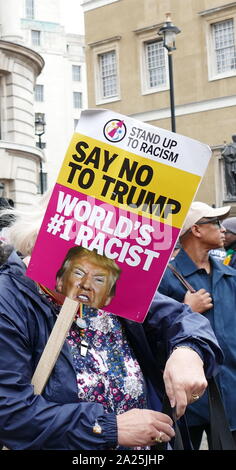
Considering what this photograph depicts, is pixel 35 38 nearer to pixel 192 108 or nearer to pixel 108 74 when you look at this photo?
pixel 108 74

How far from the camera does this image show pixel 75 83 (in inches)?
3327

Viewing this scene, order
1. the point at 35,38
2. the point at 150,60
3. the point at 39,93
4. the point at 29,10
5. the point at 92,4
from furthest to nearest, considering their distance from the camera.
→ the point at 29,10, the point at 35,38, the point at 39,93, the point at 92,4, the point at 150,60

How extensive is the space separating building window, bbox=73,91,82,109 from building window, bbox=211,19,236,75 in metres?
50.1

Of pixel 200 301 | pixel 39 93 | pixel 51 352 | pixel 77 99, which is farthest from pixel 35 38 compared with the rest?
pixel 51 352

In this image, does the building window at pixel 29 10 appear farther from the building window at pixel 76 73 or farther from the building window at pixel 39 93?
the building window at pixel 39 93

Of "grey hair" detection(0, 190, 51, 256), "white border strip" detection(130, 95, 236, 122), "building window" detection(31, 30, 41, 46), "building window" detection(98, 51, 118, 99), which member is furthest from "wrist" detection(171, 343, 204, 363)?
A: "building window" detection(31, 30, 41, 46)

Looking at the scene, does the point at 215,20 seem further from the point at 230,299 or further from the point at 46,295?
the point at 46,295

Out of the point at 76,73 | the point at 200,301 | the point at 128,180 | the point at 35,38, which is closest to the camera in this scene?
the point at 128,180

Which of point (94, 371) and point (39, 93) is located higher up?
point (39, 93)

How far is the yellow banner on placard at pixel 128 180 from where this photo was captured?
235cm

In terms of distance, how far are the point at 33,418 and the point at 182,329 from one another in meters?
0.62

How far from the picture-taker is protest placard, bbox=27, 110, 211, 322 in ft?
7.72

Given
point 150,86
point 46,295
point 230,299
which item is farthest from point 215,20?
point 46,295

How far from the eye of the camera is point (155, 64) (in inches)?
1414
